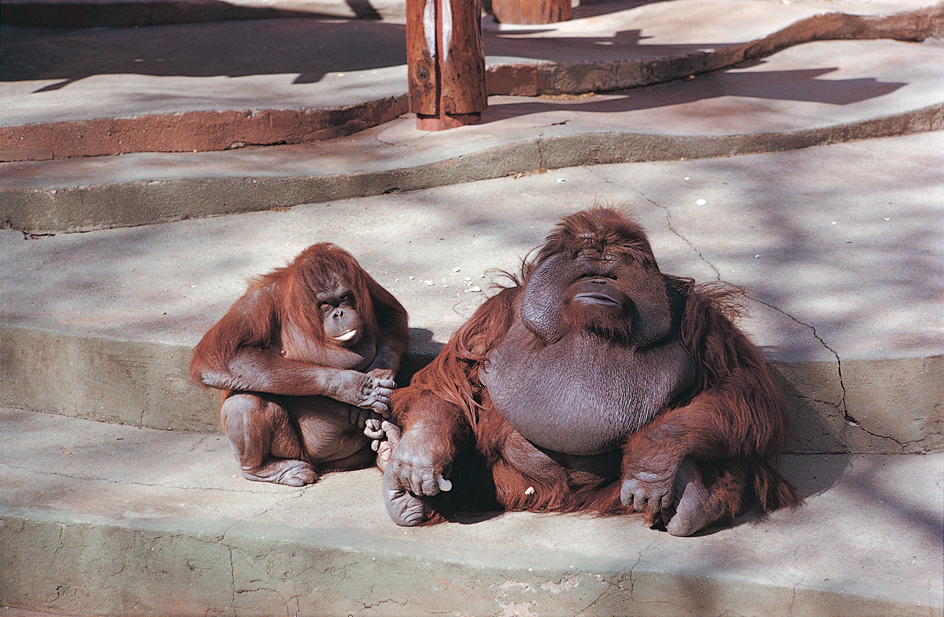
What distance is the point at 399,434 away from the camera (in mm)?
2748

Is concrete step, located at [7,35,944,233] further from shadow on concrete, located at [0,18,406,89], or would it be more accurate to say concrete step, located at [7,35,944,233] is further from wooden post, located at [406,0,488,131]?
shadow on concrete, located at [0,18,406,89]

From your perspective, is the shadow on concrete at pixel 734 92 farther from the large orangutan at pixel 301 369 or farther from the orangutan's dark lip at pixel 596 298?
the orangutan's dark lip at pixel 596 298

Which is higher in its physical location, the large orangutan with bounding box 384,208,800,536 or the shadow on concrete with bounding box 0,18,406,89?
the shadow on concrete with bounding box 0,18,406,89

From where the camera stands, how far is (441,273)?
3.85 m

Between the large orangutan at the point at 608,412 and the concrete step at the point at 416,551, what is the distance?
0.10 meters

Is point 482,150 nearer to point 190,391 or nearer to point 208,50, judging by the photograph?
point 190,391

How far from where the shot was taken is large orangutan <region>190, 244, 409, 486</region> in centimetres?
266

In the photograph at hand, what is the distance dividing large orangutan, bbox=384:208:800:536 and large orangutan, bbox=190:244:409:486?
0.83 feet

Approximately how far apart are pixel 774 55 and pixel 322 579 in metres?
6.79

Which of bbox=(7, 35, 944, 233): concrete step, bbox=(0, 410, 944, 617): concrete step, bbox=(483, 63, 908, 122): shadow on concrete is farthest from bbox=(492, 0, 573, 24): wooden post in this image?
bbox=(0, 410, 944, 617): concrete step

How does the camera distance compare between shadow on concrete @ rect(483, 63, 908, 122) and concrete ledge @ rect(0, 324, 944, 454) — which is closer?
concrete ledge @ rect(0, 324, 944, 454)

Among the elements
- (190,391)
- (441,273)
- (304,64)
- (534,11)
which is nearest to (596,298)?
(441,273)

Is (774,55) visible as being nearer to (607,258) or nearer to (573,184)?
(573,184)

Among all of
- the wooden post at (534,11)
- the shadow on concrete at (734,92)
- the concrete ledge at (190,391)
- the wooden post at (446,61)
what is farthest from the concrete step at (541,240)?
the wooden post at (534,11)
